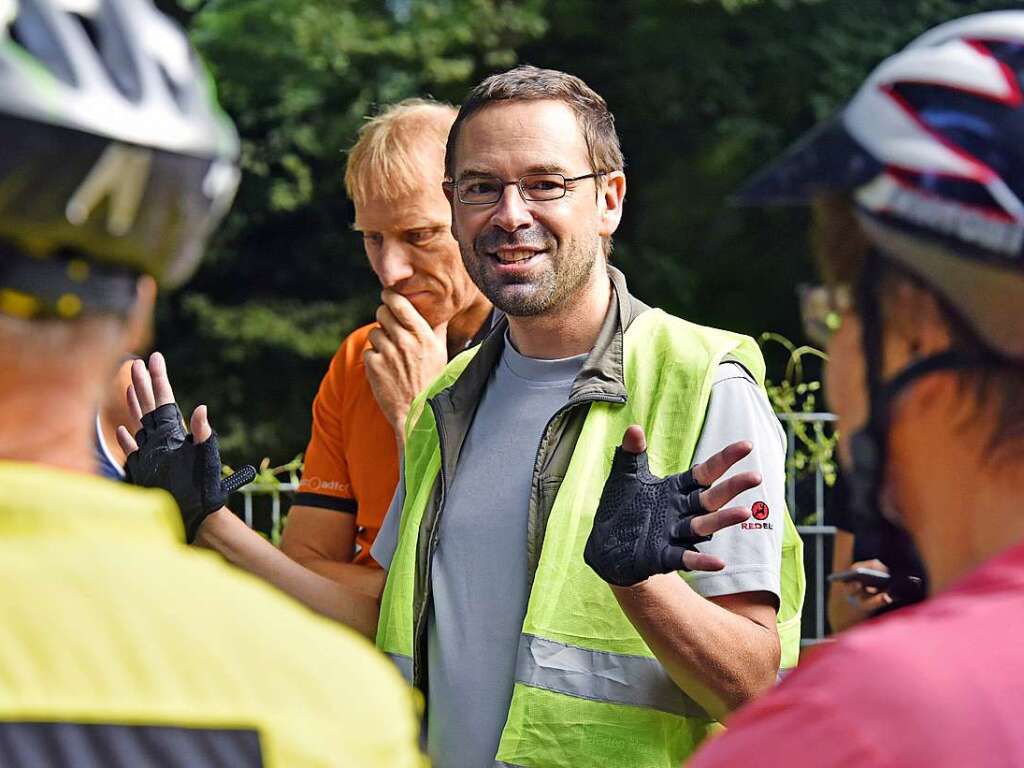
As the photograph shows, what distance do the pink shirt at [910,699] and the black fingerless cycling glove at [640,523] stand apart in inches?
45.5

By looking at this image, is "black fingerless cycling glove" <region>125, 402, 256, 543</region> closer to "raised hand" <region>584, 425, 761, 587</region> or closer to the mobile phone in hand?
"raised hand" <region>584, 425, 761, 587</region>

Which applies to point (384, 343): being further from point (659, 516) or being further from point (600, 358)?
point (659, 516)

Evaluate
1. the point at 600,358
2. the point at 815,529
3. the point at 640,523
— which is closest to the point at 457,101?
the point at 815,529

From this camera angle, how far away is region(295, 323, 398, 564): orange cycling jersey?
12.2 feet

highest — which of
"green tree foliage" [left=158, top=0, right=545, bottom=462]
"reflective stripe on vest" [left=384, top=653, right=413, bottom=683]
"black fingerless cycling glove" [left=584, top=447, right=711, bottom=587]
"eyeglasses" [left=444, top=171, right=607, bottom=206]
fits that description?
"eyeglasses" [left=444, top=171, right=607, bottom=206]

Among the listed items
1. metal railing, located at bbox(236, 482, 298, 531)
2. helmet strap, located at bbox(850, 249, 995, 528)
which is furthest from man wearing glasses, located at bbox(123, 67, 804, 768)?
metal railing, located at bbox(236, 482, 298, 531)

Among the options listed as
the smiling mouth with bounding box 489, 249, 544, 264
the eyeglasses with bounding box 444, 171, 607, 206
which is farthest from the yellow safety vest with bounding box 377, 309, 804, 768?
the eyeglasses with bounding box 444, 171, 607, 206

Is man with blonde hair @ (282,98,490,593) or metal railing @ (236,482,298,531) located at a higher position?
man with blonde hair @ (282,98,490,593)

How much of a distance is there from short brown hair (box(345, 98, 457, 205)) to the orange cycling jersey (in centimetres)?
34

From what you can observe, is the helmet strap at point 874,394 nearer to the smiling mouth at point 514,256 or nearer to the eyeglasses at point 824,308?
the eyeglasses at point 824,308

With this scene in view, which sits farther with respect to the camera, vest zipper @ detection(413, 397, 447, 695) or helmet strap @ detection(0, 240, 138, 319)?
vest zipper @ detection(413, 397, 447, 695)

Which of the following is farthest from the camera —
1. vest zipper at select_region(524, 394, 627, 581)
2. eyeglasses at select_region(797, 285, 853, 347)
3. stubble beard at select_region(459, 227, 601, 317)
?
stubble beard at select_region(459, 227, 601, 317)

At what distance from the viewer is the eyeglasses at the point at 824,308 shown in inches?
62.9

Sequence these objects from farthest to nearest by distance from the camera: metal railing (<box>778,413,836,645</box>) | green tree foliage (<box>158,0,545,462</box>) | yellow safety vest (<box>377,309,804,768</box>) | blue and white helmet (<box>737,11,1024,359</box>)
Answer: green tree foliage (<box>158,0,545,462</box>)
metal railing (<box>778,413,836,645</box>)
yellow safety vest (<box>377,309,804,768</box>)
blue and white helmet (<box>737,11,1024,359</box>)
